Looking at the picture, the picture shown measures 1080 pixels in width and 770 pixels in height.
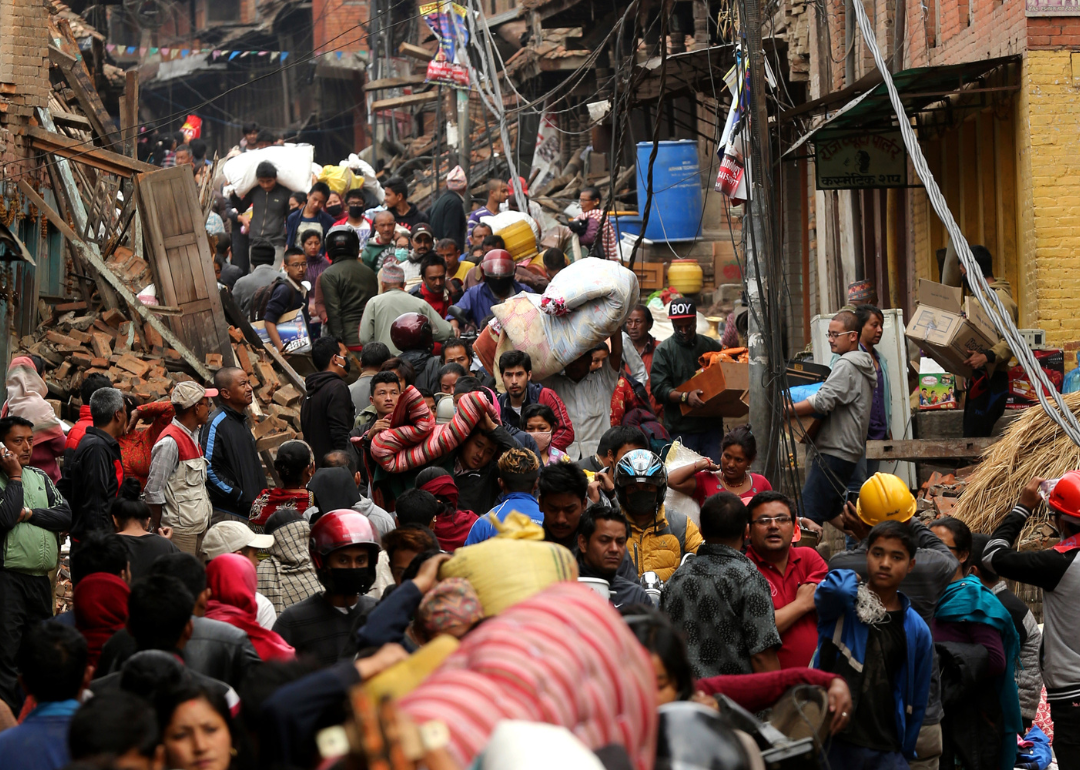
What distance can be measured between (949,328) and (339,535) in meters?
7.39

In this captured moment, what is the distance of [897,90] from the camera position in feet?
39.0

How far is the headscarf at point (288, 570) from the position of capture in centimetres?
612

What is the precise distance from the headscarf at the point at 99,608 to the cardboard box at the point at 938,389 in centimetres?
958

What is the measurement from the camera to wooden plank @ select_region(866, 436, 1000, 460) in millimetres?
10219

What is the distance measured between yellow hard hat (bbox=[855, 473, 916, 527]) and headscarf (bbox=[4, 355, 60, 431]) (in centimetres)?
527

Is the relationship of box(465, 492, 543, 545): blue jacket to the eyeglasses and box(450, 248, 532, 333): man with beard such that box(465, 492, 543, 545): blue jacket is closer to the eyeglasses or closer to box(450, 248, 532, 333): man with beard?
the eyeglasses

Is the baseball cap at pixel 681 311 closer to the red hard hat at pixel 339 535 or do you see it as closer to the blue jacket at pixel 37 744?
the red hard hat at pixel 339 535

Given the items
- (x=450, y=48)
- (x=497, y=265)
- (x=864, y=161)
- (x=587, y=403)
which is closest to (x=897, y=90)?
(x=864, y=161)

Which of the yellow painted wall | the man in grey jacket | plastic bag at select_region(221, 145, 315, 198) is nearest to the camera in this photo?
the man in grey jacket

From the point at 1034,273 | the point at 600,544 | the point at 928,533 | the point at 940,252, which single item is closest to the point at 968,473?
the point at 1034,273

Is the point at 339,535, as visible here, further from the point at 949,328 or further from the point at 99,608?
the point at 949,328

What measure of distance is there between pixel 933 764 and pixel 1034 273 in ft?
24.5

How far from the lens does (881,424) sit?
10.9 meters

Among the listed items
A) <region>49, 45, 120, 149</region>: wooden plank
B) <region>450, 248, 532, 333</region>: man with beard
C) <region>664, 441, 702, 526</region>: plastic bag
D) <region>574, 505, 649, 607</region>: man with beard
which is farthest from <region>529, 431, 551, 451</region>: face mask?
<region>49, 45, 120, 149</region>: wooden plank
